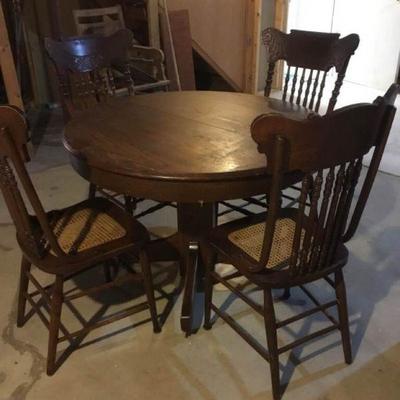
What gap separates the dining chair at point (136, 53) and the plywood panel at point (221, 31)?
0.59m

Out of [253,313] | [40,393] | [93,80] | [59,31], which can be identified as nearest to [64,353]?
[40,393]

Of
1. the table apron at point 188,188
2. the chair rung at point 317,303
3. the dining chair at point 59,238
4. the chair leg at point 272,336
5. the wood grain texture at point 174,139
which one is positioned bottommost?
the chair rung at point 317,303

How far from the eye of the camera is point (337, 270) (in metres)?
1.55

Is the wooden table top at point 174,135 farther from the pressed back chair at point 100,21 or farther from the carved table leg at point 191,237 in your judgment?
the pressed back chair at point 100,21

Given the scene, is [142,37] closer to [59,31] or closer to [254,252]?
[59,31]

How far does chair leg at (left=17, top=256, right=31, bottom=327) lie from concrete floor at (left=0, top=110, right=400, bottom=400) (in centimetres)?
4

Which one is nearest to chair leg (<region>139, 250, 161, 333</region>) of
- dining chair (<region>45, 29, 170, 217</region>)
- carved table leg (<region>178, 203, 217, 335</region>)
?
carved table leg (<region>178, 203, 217, 335</region>)

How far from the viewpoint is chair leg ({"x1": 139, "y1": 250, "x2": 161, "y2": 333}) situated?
1.69 m

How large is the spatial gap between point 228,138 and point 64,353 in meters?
1.02

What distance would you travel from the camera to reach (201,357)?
5.61ft

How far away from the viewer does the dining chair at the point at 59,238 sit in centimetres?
129

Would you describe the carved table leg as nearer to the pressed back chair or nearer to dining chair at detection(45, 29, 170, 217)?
dining chair at detection(45, 29, 170, 217)

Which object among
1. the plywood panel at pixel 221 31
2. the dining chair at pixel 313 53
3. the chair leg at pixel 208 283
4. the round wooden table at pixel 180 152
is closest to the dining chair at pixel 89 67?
the round wooden table at pixel 180 152

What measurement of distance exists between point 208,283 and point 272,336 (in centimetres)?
35
